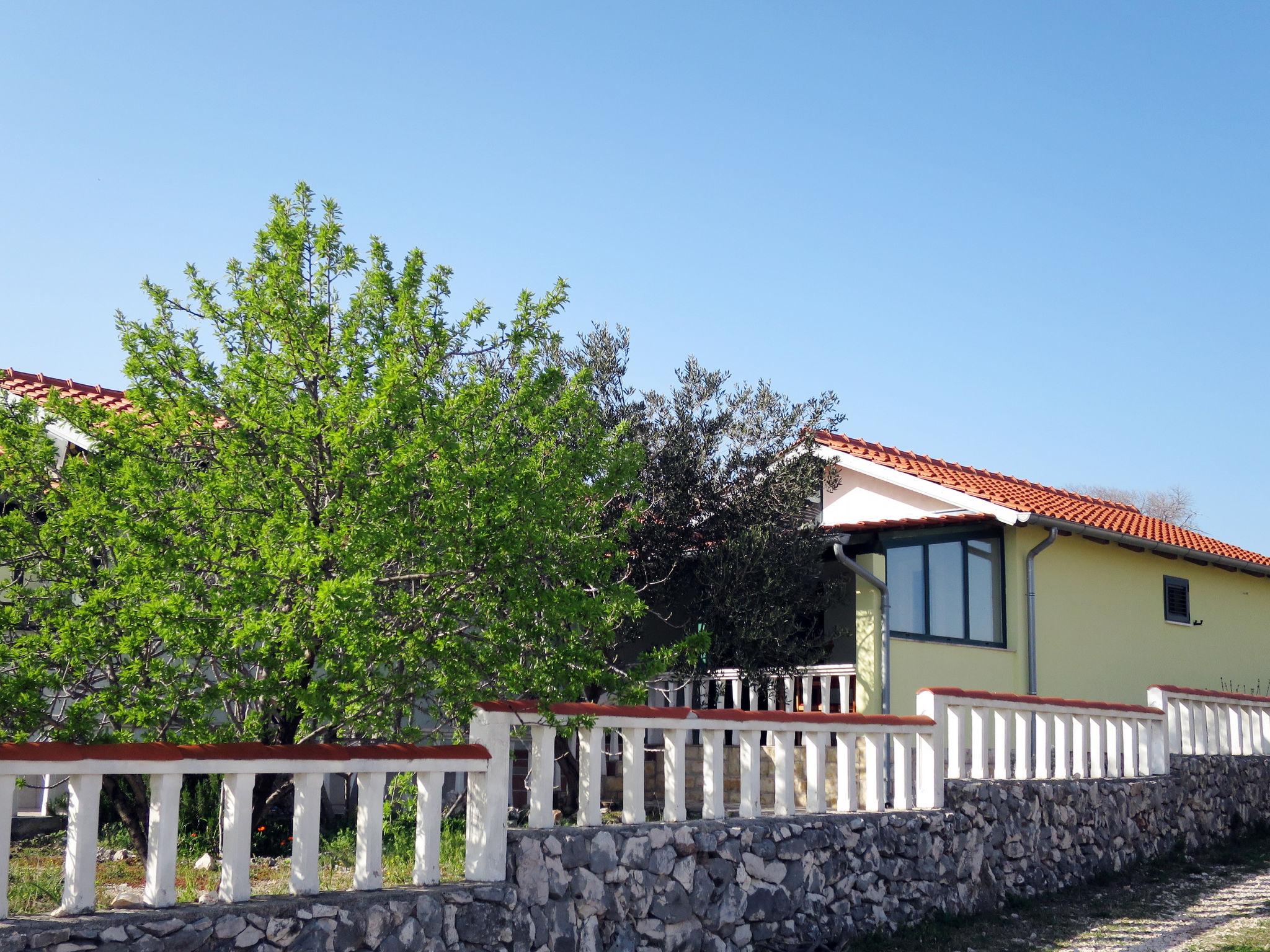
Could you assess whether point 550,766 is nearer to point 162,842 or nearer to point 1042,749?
point 162,842

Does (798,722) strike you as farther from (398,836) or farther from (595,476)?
(398,836)

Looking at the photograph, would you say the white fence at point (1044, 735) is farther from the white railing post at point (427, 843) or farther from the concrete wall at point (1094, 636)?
the white railing post at point (427, 843)

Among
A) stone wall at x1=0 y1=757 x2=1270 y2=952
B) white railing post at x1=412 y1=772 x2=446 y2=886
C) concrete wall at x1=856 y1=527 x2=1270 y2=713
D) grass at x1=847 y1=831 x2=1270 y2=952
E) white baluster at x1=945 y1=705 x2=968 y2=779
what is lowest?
grass at x1=847 y1=831 x2=1270 y2=952

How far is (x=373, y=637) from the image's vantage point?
20.1 ft

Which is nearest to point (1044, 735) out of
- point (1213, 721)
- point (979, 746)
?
point (979, 746)

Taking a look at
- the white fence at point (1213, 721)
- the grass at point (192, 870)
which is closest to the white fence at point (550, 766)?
the grass at point (192, 870)

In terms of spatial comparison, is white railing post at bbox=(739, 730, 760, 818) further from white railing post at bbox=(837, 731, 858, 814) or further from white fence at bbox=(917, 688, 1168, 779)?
white fence at bbox=(917, 688, 1168, 779)

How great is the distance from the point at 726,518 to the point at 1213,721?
6.94 meters

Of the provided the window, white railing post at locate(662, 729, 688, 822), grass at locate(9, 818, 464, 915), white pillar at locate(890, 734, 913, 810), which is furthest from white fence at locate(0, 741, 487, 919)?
the window

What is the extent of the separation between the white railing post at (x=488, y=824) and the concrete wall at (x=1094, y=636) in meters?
7.15

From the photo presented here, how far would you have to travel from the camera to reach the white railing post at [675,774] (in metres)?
8.02

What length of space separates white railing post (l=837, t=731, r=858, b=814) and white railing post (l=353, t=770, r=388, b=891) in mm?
4199

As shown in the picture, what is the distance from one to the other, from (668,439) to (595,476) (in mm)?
4942

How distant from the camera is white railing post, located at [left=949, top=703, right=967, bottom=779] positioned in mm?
10508
